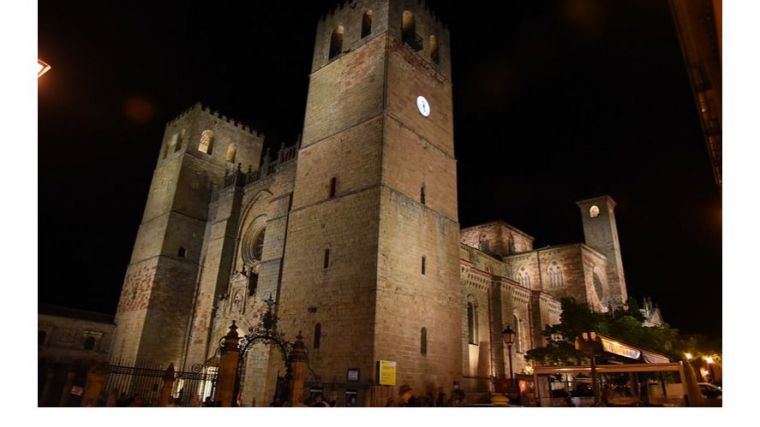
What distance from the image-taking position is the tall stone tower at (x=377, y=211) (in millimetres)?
14641

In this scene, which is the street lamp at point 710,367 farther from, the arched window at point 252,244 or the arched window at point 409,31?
the arched window at point 252,244

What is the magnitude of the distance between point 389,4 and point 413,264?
37.9ft

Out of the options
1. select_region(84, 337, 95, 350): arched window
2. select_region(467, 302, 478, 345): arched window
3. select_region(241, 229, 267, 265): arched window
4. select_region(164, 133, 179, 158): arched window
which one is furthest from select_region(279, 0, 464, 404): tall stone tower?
select_region(84, 337, 95, 350): arched window

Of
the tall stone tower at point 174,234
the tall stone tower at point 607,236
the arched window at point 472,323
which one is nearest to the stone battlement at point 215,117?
the tall stone tower at point 174,234

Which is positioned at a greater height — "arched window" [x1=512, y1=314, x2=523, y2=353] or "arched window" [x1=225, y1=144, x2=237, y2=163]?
"arched window" [x1=225, y1=144, x2=237, y2=163]

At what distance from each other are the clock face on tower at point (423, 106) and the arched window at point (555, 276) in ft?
65.9

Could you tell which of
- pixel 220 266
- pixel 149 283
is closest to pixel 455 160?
pixel 220 266

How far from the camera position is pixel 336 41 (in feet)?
73.3

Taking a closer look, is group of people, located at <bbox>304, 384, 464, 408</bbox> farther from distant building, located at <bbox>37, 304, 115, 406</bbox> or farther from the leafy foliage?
distant building, located at <bbox>37, 304, 115, 406</bbox>

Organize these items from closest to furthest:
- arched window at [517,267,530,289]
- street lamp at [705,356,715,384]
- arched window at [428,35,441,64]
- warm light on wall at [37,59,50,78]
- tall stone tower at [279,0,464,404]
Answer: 1. warm light on wall at [37,59,50,78]
2. tall stone tower at [279,0,464,404]
3. arched window at [428,35,441,64]
4. street lamp at [705,356,715,384]
5. arched window at [517,267,530,289]

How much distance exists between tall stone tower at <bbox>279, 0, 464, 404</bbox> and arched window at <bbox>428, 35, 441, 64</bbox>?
22 centimetres

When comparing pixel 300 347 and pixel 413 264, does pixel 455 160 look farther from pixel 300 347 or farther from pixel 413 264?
pixel 300 347

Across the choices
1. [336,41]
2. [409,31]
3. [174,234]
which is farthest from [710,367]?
[174,234]

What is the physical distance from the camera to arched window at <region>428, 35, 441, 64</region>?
22172 millimetres
